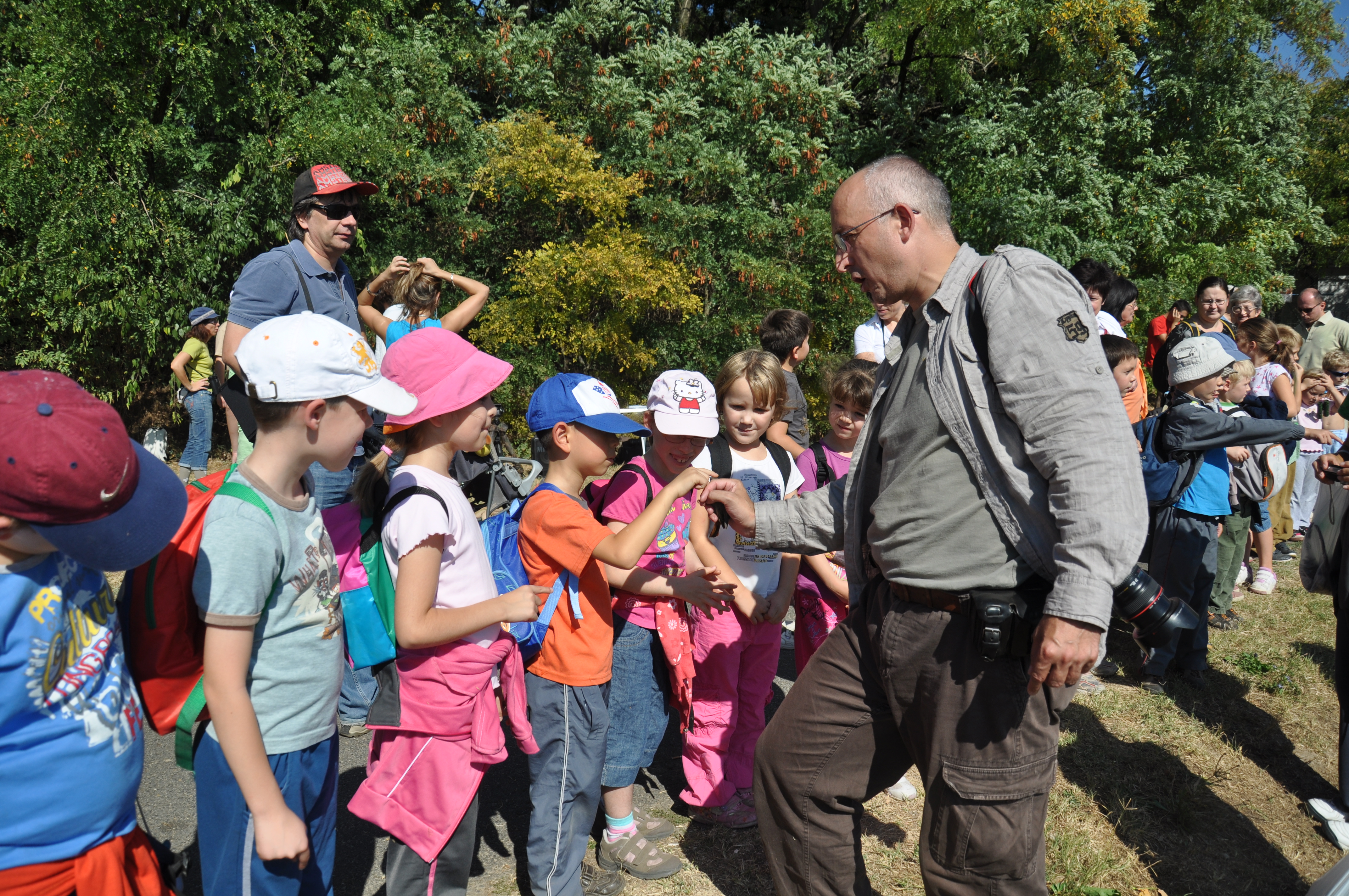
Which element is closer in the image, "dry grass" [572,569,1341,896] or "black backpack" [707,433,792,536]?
"dry grass" [572,569,1341,896]

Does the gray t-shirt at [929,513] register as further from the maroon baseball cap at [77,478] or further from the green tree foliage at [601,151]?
the green tree foliage at [601,151]

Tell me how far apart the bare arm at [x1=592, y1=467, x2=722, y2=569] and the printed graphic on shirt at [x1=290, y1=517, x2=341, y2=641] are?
791 millimetres

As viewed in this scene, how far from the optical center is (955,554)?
2.11 m

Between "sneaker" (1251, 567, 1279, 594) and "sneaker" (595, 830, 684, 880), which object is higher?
"sneaker" (1251, 567, 1279, 594)

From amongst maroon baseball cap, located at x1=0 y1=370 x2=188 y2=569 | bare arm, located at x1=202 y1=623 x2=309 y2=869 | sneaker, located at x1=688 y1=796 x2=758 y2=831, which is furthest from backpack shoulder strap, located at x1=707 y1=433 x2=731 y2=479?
maroon baseball cap, located at x1=0 y1=370 x2=188 y2=569

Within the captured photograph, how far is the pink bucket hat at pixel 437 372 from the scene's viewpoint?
237cm

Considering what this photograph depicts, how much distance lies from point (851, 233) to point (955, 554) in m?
0.91

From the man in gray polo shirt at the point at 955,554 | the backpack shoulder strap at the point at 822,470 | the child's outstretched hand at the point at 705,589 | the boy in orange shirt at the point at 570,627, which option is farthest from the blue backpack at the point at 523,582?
the backpack shoulder strap at the point at 822,470

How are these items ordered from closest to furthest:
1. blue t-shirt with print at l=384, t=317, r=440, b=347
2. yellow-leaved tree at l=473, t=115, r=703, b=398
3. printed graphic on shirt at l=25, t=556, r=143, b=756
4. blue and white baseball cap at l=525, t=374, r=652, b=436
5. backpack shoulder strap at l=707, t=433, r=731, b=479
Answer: printed graphic on shirt at l=25, t=556, r=143, b=756 < blue and white baseball cap at l=525, t=374, r=652, b=436 < backpack shoulder strap at l=707, t=433, r=731, b=479 < blue t-shirt with print at l=384, t=317, r=440, b=347 < yellow-leaved tree at l=473, t=115, r=703, b=398

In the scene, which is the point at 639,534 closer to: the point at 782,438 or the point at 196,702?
the point at 196,702

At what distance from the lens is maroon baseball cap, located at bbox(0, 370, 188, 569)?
4.54ft

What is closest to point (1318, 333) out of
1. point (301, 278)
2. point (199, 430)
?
point (301, 278)

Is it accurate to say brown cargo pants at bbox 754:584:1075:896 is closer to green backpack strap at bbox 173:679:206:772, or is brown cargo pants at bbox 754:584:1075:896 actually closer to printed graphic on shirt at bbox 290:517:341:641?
printed graphic on shirt at bbox 290:517:341:641

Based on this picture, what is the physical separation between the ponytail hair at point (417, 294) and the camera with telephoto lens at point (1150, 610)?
155 inches
